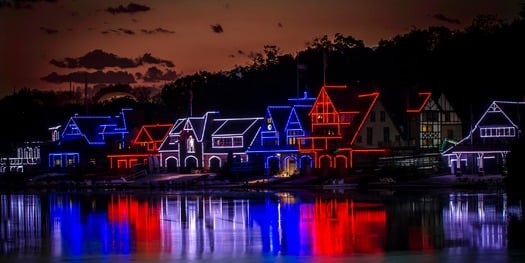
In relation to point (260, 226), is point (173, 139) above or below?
above

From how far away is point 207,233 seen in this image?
163ft

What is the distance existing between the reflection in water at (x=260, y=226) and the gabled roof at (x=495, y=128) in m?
22.3

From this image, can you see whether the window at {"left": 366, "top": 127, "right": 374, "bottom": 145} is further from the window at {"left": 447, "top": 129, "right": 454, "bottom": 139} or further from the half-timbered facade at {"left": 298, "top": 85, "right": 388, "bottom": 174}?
the window at {"left": 447, "top": 129, "right": 454, "bottom": 139}

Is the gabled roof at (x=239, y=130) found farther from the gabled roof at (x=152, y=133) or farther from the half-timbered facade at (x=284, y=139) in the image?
the gabled roof at (x=152, y=133)

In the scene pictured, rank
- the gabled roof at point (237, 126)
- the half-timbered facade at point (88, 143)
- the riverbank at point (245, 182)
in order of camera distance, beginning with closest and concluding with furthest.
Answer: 1. the riverbank at point (245, 182)
2. the gabled roof at point (237, 126)
3. the half-timbered facade at point (88, 143)

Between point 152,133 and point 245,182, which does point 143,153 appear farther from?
point 245,182

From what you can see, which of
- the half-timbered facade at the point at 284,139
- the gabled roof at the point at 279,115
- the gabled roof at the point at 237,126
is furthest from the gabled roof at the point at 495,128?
the gabled roof at the point at 237,126

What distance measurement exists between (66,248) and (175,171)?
289 feet

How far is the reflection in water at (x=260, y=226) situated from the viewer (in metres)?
42.0

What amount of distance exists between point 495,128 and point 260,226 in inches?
2064

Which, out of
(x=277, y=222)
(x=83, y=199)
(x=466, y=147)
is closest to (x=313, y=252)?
(x=277, y=222)

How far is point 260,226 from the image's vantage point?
53031 mm

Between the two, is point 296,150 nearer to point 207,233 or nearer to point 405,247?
point 207,233

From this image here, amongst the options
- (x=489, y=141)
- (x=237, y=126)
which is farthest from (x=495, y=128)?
(x=237, y=126)
